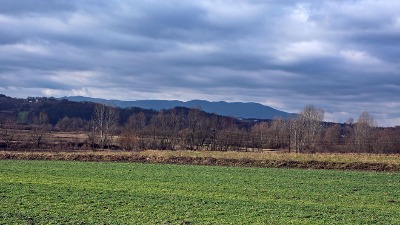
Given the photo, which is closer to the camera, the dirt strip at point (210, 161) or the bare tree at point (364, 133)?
the dirt strip at point (210, 161)

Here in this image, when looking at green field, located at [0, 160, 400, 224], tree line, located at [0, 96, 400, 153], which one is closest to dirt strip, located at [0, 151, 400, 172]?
green field, located at [0, 160, 400, 224]

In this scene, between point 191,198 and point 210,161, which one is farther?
point 210,161

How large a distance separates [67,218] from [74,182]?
1049cm

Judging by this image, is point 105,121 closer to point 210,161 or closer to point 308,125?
point 308,125

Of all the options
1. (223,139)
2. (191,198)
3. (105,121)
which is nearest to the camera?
(191,198)

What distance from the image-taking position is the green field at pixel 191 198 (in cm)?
1409

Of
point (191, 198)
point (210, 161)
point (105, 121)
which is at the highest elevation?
point (105, 121)

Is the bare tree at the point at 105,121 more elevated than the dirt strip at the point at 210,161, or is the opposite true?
the bare tree at the point at 105,121

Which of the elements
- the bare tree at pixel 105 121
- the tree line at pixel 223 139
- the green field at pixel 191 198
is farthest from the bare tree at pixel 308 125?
the green field at pixel 191 198

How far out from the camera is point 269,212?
15.5 meters

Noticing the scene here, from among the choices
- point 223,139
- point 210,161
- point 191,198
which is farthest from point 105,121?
point 191,198

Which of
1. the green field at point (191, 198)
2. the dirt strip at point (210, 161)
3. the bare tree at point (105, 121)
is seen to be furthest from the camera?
the bare tree at point (105, 121)

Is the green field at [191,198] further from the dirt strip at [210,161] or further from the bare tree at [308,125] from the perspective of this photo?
the bare tree at [308,125]

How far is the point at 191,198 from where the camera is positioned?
60.6 feet
